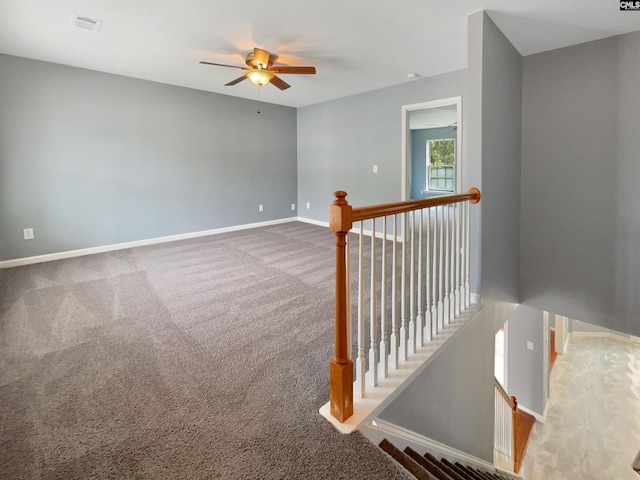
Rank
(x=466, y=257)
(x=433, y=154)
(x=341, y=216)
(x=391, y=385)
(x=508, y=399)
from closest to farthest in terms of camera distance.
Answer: (x=341, y=216) → (x=391, y=385) → (x=466, y=257) → (x=508, y=399) → (x=433, y=154)

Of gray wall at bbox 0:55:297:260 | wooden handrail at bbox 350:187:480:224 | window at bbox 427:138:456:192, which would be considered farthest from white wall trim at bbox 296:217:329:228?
window at bbox 427:138:456:192

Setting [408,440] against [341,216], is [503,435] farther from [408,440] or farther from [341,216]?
[341,216]

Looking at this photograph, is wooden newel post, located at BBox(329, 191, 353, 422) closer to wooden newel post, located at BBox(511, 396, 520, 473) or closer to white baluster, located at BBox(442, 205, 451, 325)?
white baluster, located at BBox(442, 205, 451, 325)

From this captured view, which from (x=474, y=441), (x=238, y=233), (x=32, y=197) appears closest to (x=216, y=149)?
(x=238, y=233)

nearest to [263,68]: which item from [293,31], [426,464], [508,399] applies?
[293,31]

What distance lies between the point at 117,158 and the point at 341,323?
423 cm

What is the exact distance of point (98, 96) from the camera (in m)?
4.04

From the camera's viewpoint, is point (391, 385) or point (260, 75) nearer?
point (391, 385)

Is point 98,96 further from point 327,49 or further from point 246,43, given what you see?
point 327,49

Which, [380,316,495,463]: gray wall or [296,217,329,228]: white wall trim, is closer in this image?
[380,316,495,463]: gray wall

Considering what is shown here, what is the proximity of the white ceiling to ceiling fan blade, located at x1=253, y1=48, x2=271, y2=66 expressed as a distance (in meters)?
0.08

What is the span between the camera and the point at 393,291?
1671 millimetres

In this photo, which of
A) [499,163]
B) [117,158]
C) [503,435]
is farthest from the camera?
[503,435]

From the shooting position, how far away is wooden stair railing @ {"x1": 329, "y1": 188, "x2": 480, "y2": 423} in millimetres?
1380
